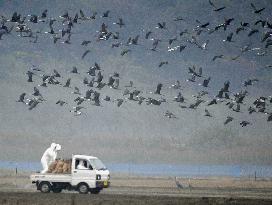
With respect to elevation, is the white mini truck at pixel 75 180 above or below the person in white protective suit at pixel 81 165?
below

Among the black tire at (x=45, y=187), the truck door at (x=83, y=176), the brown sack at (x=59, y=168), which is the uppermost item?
the brown sack at (x=59, y=168)

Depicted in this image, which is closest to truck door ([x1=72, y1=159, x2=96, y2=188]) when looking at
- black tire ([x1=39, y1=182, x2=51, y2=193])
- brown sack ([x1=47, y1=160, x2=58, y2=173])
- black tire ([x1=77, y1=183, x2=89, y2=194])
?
black tire ([x1=77, y1=183, x2=89, y2=194])

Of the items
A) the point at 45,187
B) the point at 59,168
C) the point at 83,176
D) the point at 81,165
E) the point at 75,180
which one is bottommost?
the point at 45,187

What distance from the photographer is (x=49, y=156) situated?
108ft

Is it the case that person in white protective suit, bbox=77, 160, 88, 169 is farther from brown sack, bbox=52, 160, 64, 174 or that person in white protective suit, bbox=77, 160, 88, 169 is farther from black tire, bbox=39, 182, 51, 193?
black tire, bbox=39, 182, 51, 193

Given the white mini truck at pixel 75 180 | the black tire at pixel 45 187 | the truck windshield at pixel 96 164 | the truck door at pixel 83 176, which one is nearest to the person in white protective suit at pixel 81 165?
the truck door at pixel 83 176

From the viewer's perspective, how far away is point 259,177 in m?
87.4

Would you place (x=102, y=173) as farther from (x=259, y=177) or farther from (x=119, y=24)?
(x=259, y=177)

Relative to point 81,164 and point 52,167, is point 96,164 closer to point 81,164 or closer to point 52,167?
point 81,164

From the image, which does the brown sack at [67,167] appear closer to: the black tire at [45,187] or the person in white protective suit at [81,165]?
the person in white protective suit at [81,165]

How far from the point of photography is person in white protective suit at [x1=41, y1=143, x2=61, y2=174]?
32.2 meters

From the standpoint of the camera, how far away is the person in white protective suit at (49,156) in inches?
1267

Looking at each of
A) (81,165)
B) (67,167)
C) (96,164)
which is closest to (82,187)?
(81,165)

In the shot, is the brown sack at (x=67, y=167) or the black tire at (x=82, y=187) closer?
the black tire at (x=82, y=187)
